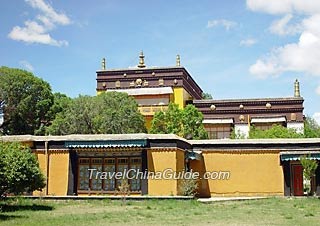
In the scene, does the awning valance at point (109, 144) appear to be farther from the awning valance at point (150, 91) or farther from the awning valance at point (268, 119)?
the awning valance at point (268, 119)

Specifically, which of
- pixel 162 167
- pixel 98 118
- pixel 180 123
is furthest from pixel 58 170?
pixel 180 123

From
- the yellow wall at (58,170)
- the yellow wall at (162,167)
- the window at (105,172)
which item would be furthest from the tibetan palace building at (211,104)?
Result: the yellow wall at (162,167)

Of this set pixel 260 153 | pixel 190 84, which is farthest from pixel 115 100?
pixel 260 153

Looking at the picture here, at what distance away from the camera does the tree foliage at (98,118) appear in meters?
37.2

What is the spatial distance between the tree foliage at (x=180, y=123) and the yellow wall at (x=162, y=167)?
14.4 m

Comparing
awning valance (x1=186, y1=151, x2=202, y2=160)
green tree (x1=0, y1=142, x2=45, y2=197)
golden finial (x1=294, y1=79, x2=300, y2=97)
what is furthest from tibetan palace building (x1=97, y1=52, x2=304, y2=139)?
green tree (x1=0, y1=142, x2=45, y2=197)

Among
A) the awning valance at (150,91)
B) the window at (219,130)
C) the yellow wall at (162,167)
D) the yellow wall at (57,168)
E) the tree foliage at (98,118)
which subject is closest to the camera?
the yellow wall at (162,167)

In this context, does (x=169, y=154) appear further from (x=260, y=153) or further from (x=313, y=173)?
(x=313, y=173)

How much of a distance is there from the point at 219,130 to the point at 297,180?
18892 millimetres

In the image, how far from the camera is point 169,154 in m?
24.0

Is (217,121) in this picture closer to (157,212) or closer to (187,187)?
(187,187)

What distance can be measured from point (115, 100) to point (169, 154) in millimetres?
15814

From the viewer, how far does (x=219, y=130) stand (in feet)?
148

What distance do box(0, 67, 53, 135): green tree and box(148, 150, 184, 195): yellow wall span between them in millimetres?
19874
